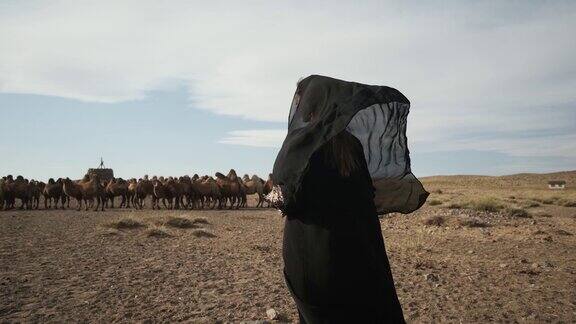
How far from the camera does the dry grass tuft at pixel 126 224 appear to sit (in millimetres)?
14836

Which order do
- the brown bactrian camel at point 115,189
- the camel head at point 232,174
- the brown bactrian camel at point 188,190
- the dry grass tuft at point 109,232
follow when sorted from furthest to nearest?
the camel head at point 232,174 < the brown bactrian camel at point 115,189 < the brown bactrian camel at point 188,190 < the dry grass tuft at point 109,232

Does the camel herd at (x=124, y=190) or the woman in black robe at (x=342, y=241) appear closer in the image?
the woman in black robe at (x=342, y=241)

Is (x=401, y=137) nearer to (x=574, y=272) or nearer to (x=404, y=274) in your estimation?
(x=404, y=274)

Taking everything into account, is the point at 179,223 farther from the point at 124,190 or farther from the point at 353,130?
the point at 124,190

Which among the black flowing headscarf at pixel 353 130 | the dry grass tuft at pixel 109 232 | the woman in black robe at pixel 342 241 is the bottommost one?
the dry grass tuft at pixel 109 232

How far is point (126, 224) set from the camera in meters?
15.3

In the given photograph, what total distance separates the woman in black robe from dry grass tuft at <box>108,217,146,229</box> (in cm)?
1317

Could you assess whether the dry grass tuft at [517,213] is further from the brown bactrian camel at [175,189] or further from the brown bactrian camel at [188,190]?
the brown bactrian camel at [175,189]

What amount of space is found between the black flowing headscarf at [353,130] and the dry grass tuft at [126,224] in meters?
13.0

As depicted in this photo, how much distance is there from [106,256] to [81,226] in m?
7.27

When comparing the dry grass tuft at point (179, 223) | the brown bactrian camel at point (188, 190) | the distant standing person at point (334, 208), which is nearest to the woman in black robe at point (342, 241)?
the distant standing person at point (334, 208)

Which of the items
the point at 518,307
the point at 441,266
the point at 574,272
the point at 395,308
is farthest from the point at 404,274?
the point at 395,308

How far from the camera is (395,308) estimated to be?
9.56ft

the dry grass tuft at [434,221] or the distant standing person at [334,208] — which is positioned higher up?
the distant standing person at [334,208]
